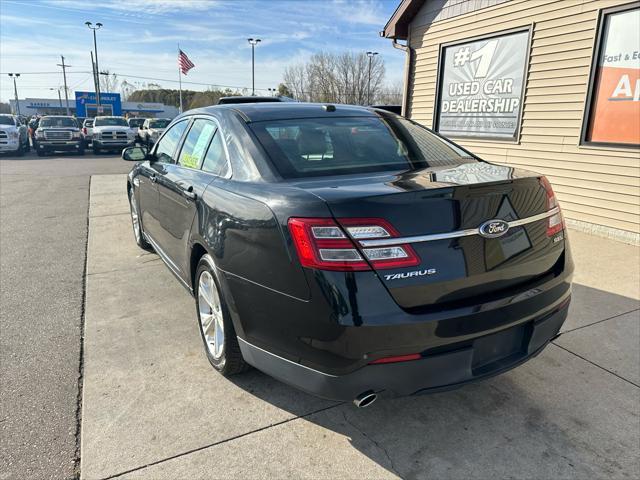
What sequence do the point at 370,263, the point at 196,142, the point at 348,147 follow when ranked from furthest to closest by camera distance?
the point at 196,142 → the point at 348,147 → the point at 370,263

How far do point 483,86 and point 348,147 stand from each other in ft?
21.1

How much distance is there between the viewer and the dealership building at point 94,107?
6320 centimetres

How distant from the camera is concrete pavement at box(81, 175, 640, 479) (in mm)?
2213

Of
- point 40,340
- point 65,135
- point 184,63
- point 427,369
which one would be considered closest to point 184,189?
point 40,340

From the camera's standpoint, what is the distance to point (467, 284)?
6.78ft

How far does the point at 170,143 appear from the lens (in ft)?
13.9

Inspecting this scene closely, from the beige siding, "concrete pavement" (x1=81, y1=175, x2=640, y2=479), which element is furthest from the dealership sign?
"concrete pavement" (x1=81, y1=175, x2=640, y2=479)

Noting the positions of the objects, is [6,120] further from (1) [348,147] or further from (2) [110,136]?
(1) [348,147]

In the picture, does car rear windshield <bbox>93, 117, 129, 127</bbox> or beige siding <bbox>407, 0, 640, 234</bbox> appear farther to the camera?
car rear windshield <bbox>93, 117, 129, 127</bbox>

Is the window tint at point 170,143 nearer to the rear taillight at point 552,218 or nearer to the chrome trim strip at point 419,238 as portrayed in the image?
the chrome trim strip at point 419,238

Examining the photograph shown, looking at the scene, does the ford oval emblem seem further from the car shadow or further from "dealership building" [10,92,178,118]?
"dealership building" [10,92,178,118]

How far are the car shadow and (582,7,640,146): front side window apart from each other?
4363mm

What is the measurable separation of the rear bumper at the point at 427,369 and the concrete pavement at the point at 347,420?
416 millimetres

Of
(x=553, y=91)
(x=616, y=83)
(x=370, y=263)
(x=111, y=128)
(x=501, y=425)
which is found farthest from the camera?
(x=111, y=128)
